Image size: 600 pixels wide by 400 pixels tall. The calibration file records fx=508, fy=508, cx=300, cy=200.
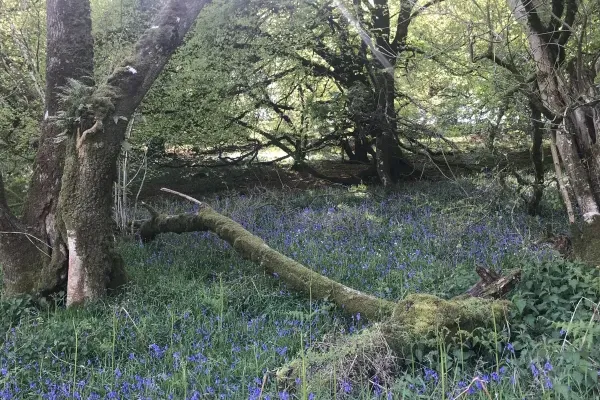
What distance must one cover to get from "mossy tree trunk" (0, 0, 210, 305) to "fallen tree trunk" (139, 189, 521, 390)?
5.21 ft

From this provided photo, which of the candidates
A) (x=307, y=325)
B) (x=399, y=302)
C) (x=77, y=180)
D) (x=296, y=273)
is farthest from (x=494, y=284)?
(x=77, y=180)

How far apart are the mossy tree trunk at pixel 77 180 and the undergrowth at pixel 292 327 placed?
35 centimetres

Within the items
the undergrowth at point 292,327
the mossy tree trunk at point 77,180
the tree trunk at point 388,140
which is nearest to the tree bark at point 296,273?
the undergrowth at point 292,327

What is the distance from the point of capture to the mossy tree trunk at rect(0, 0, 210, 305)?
5.05 m

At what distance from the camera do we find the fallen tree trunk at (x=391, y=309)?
3223 millimetres

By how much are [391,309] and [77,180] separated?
10.8 ft

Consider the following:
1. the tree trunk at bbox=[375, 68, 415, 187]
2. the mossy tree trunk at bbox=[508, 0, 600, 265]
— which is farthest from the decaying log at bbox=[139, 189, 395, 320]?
the tree trunk at bbox=[375, 68, 415, 187]

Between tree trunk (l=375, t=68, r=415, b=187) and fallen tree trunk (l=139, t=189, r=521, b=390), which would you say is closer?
fallen tree trunk (l=139, t=189, r=521, b=390)

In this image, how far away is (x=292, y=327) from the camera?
4.29 metres

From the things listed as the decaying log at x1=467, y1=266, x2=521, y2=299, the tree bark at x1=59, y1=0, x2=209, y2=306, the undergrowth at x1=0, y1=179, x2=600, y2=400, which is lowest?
the undergrowth at x1=0, y1=179, x2=600, y2=400

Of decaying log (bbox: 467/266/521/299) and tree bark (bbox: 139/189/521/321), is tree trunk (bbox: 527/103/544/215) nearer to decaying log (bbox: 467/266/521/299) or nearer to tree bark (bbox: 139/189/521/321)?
decaying log (bbox: 467/266/521/299)

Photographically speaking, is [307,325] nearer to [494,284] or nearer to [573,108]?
[494,284]

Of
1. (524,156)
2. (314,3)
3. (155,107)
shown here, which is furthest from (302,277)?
(524,156)

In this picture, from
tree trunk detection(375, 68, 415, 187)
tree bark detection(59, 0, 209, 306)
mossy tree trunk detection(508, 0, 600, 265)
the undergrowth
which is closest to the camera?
the undergrowth
